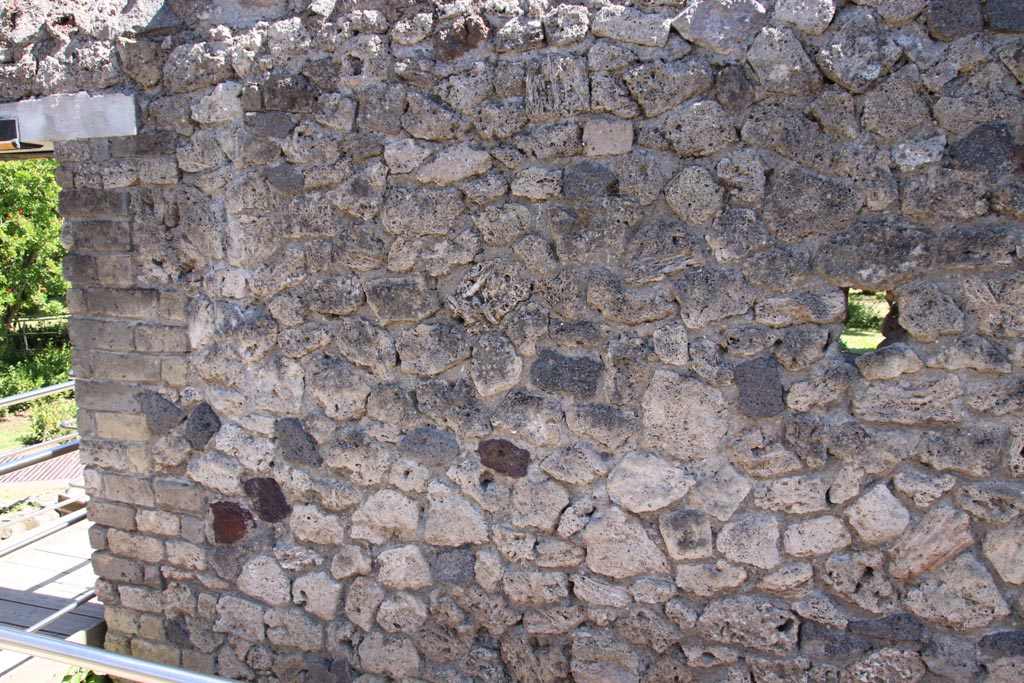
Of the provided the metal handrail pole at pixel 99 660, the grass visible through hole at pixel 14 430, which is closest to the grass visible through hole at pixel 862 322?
the metal handrail pole at pixel 99 660

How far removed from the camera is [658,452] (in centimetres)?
226

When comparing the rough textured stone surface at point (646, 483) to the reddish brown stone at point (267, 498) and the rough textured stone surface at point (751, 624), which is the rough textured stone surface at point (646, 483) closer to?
the rough textured stone surface at point (751, 624)

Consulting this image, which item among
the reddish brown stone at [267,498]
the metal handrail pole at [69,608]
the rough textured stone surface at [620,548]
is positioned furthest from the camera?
the metal handrail pole at [69,608]

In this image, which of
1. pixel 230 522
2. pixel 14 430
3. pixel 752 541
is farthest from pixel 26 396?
pixel 14 430

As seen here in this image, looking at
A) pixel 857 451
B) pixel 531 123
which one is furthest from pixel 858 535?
pixel 531 123

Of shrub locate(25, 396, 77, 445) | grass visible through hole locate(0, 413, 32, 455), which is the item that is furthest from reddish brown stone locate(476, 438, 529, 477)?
grass visible through hole locate(0, 413, 32, 455)

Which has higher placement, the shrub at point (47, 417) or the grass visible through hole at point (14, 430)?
the shrub at point (47, 417)

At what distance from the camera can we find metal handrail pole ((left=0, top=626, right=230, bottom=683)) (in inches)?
61.6

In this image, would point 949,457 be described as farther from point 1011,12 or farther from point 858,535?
point 1011,12

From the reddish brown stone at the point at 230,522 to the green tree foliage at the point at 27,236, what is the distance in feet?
31.3

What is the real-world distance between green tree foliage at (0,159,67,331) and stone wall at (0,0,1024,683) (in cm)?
903

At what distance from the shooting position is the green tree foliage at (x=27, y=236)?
33.8 feet

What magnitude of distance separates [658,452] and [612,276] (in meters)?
0.57

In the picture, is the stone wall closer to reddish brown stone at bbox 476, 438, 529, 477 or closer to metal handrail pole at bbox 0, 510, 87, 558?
reddish brown stone at bbox 476, 438, 529, 477
